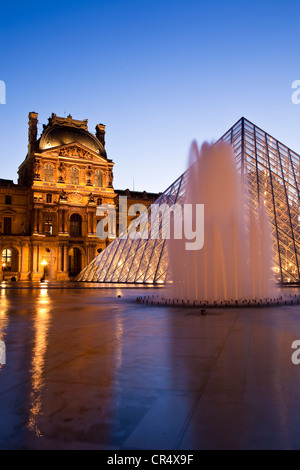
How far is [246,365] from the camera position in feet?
16.7

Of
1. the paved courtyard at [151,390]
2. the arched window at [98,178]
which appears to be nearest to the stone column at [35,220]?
the arched window at [98,178]

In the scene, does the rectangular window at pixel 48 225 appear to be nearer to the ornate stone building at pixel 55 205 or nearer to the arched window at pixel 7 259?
the ornate stone building at pixel 55 205

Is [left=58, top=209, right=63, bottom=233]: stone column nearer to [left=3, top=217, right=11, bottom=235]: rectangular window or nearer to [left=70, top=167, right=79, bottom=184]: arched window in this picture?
[left=70, top=167, right=79, bottom=184]: arched window

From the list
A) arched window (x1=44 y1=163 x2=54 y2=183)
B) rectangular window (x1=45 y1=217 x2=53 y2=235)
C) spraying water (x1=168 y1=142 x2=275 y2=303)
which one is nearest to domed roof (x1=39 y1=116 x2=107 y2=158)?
arched window (x1=44 y1=163 x2=54 y2=183)

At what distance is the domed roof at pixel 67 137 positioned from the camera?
52.8m

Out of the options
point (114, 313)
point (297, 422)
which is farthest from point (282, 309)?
point (297, 422)

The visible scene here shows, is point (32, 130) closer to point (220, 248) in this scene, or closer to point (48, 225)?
point (48, 225)

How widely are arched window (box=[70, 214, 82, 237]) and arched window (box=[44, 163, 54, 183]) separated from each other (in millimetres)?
5791

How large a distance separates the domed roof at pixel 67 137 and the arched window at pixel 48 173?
7.78ft

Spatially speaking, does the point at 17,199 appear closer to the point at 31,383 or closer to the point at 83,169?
the point at 83,169

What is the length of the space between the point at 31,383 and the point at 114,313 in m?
7.21

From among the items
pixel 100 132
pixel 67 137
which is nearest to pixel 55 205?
pixel 67 137

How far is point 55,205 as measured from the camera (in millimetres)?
51156

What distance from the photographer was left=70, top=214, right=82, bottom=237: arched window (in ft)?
176
